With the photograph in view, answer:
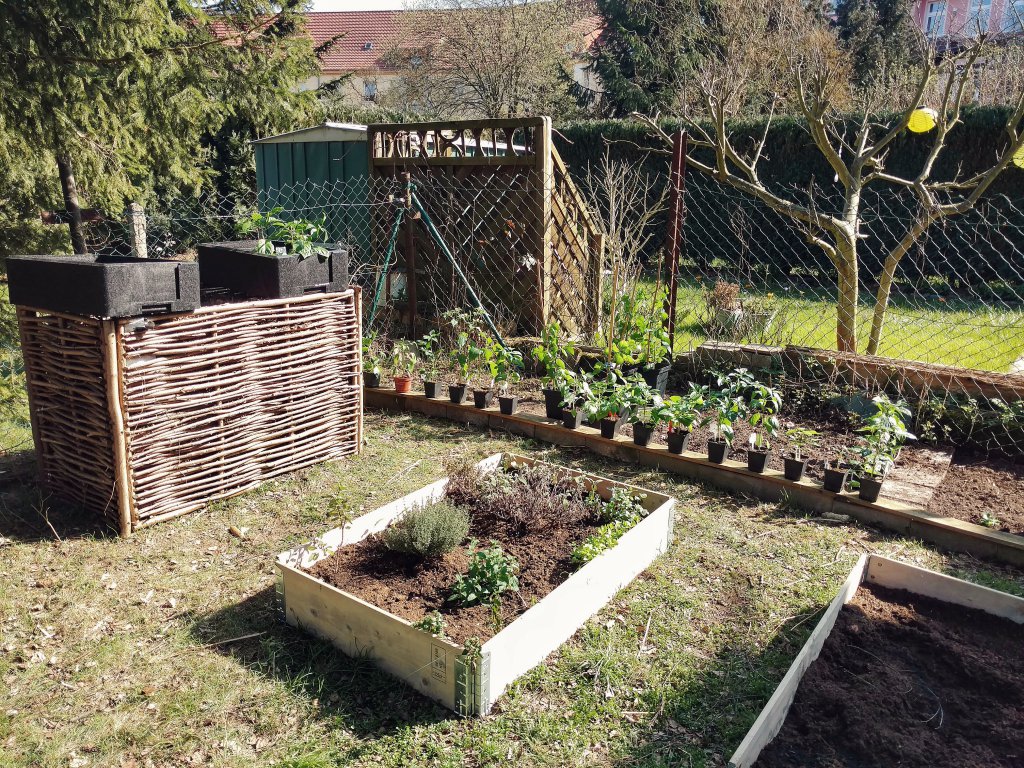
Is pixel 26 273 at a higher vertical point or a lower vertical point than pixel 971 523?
higher

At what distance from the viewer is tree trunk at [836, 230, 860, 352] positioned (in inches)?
208

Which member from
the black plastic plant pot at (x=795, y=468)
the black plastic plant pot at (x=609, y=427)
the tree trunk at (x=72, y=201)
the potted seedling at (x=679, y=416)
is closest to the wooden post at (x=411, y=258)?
the tree trunk at (x=72, y=201)

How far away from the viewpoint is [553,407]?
4.87 m

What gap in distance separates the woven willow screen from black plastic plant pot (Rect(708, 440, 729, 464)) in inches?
83.8

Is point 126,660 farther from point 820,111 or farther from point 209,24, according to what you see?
point 820,111

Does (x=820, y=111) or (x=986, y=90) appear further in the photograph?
(x=986, y=90)

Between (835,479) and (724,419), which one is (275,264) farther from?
(835,479)

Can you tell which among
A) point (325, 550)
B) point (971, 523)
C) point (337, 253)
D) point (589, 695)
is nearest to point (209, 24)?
point (337, 253)

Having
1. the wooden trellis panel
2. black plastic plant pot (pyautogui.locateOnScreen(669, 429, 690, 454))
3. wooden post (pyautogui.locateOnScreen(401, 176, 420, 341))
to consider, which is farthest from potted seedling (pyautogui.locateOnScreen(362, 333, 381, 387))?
black plastic plant pot (pyautogui.locateOnScreen(669, 429, 690, 454))

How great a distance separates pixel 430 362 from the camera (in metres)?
5.87

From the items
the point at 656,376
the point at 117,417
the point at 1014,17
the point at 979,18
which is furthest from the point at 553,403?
the point at 1014,17

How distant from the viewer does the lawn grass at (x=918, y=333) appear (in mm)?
6023

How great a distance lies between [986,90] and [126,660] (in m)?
16.0

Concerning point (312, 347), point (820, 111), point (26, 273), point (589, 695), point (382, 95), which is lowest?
point (589, 695)
